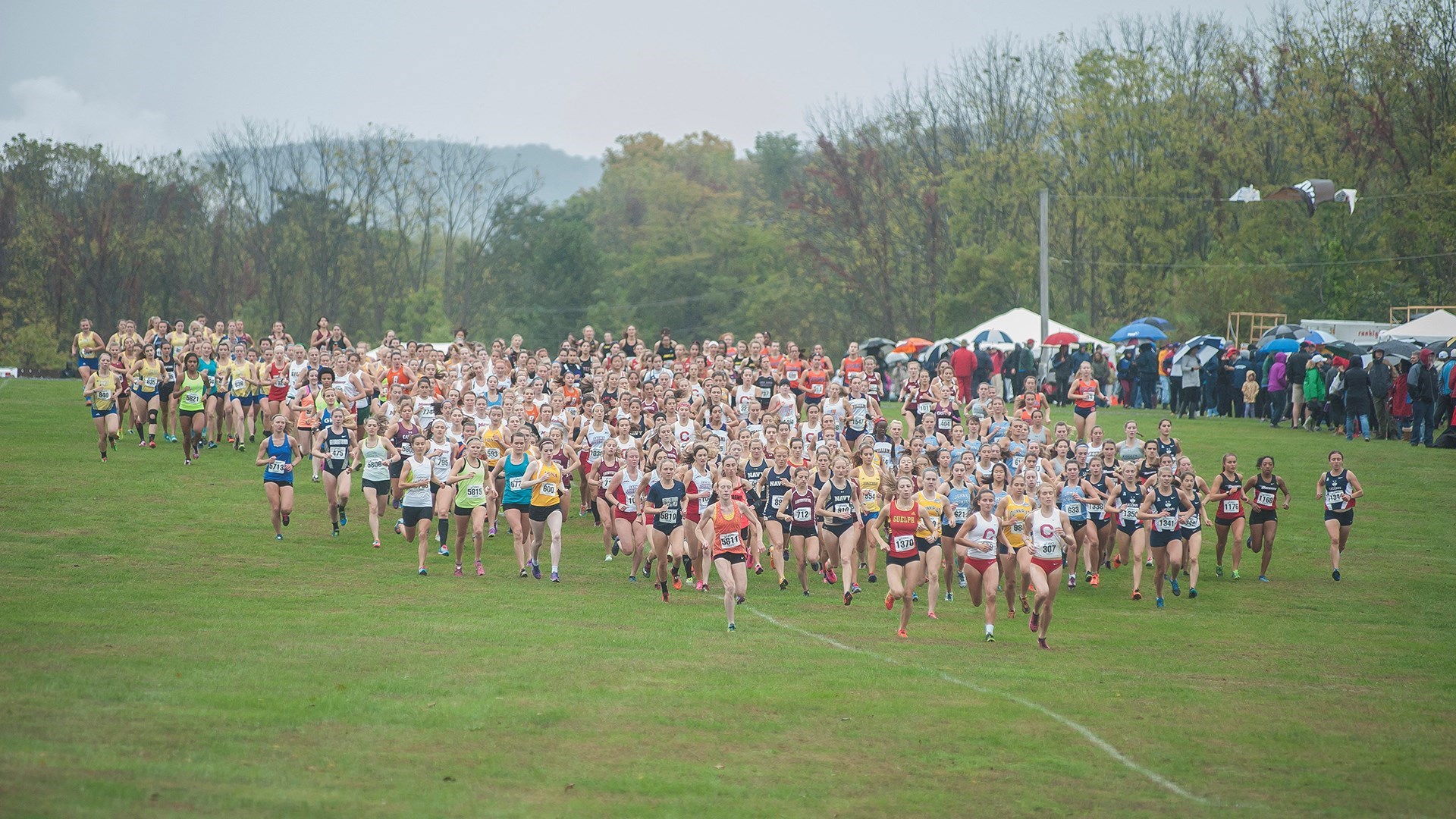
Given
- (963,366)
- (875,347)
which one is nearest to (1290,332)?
(963,366)

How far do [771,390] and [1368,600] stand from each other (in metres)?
12.1

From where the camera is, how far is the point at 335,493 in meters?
20.4

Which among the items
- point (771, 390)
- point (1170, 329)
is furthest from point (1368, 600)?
point (1170, 329)

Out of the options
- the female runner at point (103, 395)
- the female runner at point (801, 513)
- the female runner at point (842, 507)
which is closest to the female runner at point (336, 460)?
the female runner at point (103, 395)

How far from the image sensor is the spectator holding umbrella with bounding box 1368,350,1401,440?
98.1 feet

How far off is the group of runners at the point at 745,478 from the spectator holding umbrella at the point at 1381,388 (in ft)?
27.9

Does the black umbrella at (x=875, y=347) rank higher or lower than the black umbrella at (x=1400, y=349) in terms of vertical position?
higher

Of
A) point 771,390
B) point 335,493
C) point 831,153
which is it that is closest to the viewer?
point 335,493

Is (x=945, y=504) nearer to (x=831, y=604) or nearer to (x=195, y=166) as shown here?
(x=831, y=604)

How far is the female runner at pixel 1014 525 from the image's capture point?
1538cm

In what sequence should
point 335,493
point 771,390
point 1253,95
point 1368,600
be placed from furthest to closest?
point 1253,95 < point 771,390 < point 335,493 < point 1368,600

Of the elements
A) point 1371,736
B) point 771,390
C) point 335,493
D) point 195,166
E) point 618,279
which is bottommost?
point 1371,736

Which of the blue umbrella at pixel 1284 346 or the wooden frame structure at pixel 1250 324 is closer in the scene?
the blue umbrella at pixel 1284 346

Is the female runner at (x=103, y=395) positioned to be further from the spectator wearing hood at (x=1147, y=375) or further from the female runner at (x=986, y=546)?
the spectator wearing hood at (x=1147, y=375)
